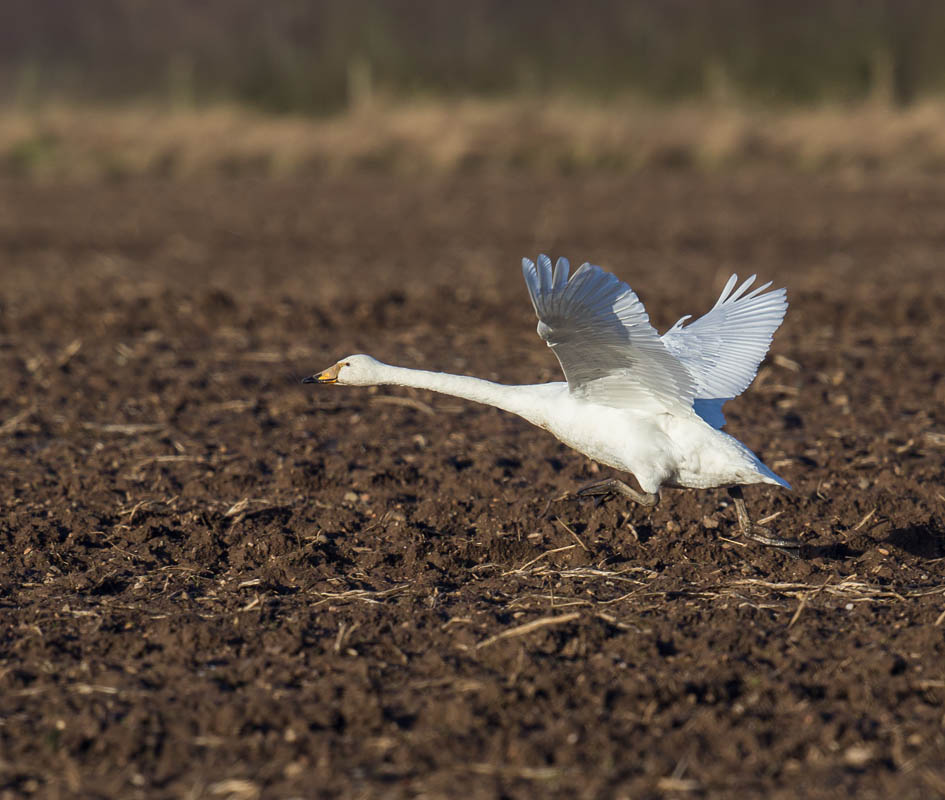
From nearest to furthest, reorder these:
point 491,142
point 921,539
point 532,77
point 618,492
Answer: point 618,492 < point 921,539 < point 491,142 < point 532,77

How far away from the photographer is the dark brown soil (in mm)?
4160

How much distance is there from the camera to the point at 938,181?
21000mm

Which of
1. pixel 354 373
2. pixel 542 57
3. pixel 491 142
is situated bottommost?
pixel 491 142

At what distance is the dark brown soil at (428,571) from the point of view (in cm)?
416

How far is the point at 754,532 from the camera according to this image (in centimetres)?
604

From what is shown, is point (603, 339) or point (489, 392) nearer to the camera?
point (603, 339)

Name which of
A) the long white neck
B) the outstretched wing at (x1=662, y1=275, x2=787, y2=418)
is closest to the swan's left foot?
the outstretched wing at (x1=662, y1=275, x2=787, y2=418)

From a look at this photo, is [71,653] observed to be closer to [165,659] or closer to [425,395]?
[165,659]

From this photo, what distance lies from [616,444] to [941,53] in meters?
24.1

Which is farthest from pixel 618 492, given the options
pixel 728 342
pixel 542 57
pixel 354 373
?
pixel 542 57

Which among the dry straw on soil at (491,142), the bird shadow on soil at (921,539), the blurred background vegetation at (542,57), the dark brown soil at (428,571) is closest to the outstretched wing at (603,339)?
the dark brown soil at (428,571)

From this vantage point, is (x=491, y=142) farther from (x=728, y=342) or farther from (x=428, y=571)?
(x=428, y=571)

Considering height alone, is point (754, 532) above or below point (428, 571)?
above

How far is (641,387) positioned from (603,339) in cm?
45
